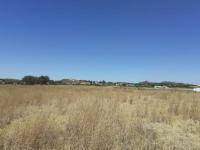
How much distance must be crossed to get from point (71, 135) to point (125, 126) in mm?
1458

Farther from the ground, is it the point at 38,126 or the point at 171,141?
the point at 38,126

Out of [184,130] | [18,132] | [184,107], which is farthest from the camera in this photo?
[184,107]

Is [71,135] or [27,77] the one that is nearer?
[71,135]

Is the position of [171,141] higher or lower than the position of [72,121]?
lower

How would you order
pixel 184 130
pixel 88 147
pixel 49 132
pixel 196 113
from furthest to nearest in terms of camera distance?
1. pixel 196 113
2. pixel 184 130
3. pixel 49 132
4. pixel 88 147

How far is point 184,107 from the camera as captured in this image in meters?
9.55

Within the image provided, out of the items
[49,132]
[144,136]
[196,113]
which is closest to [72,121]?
[49,132]

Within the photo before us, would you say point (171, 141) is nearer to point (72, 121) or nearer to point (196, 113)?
point (72, 121)

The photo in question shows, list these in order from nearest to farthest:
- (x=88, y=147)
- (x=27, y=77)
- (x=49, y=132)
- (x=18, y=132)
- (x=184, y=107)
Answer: (x=88, y=147)
(x=18, y=132)
(x=49, y=132)
(x=184, y=107)
(x=27, y=77)

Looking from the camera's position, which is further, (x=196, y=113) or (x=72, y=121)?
(x=196, y=113)

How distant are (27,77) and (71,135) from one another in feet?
257

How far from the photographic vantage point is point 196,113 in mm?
8148

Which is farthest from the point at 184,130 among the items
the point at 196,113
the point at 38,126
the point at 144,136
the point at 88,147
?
the point at 38,126

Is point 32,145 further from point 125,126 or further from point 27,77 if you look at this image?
point 27,77
